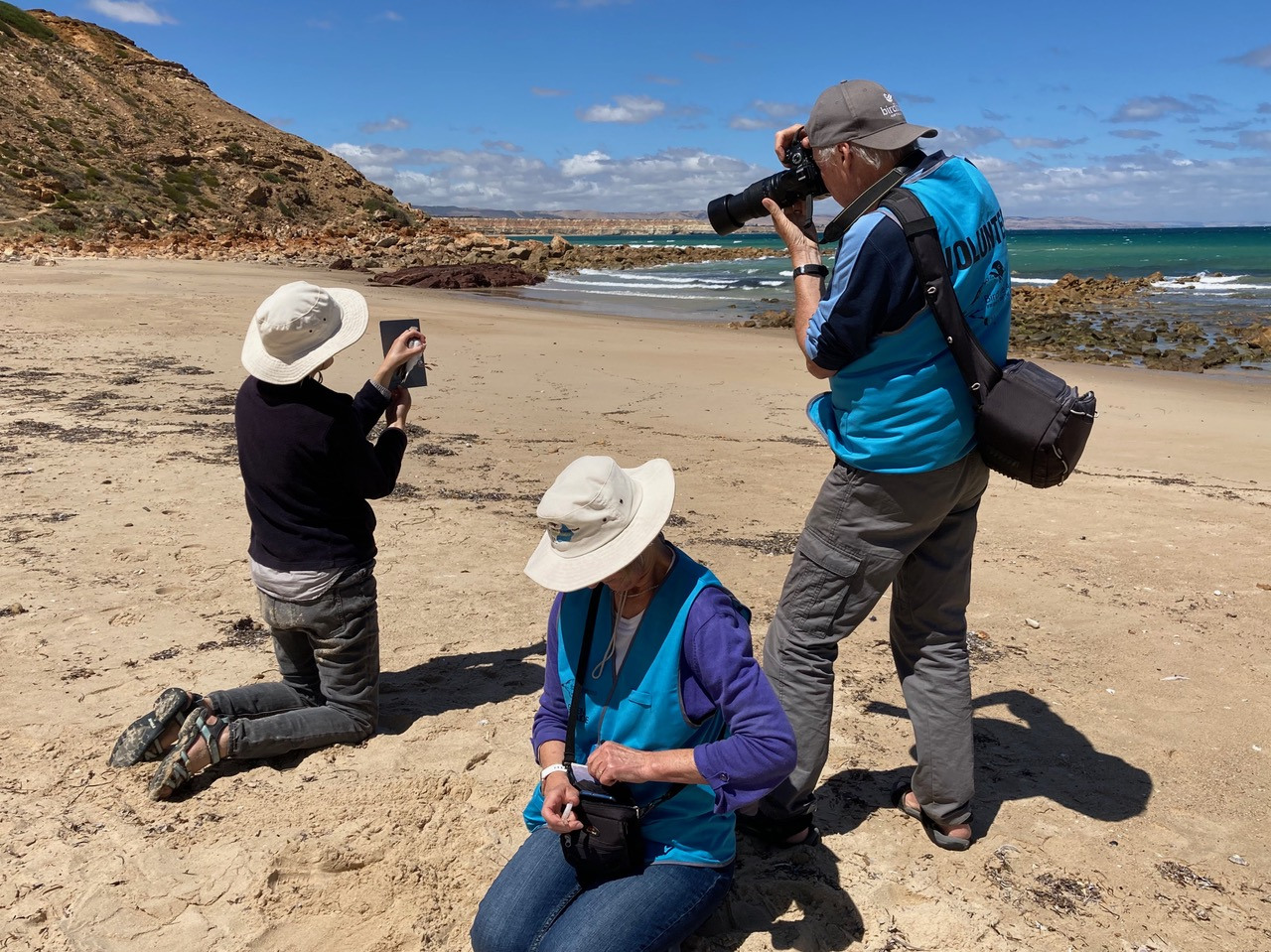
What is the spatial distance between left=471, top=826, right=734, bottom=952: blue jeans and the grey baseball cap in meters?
1.89

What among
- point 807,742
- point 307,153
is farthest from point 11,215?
point 807,742

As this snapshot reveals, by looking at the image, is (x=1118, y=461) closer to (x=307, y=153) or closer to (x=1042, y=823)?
(x=1042, y=823)

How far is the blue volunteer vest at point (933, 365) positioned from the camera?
2.52 meters

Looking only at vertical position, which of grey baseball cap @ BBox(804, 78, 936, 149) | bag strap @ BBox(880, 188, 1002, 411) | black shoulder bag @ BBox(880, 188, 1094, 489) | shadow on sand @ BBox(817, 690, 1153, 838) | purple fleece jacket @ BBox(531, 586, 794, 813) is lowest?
shadow on sand @ BBox(817, 690, 1153, 838)

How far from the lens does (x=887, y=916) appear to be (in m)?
2.68

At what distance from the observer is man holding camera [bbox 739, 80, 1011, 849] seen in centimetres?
250

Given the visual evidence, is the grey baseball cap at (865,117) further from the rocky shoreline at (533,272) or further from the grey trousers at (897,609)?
the rocky shoreline at (533,272)

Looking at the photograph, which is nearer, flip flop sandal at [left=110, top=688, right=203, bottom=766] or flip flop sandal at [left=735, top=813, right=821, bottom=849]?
flip flop sandal at [left=735, top=813, right=821, bottom=849]

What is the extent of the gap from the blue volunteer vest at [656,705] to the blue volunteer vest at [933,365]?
0.67 m

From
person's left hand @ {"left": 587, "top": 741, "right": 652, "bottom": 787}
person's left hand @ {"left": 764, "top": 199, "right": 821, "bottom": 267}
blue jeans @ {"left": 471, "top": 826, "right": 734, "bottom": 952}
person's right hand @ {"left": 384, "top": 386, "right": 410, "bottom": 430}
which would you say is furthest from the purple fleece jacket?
person's right hand @ {"left": 384, "top": 386, "right": 410, "bottom": 430}

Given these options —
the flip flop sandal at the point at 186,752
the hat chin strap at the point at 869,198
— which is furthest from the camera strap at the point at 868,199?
the flip flop sandal at the point at 186,752

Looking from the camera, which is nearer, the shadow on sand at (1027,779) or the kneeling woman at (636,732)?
the kneeling woman at (636,732)

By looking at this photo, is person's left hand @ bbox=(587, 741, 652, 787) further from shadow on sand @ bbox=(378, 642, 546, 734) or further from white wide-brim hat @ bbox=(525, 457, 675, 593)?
shadow on sand @ bbox=(378, 642, 546, 734)

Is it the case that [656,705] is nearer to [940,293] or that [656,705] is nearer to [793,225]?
[940,293]
